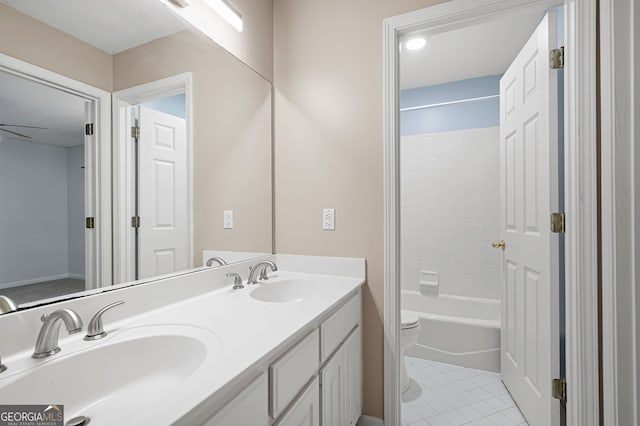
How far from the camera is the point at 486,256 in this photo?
271 centimetres

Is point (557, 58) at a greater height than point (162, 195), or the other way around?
point (557, 58)

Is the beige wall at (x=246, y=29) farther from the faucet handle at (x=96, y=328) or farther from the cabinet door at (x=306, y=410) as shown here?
the cabinet door at (x=306, y=410)

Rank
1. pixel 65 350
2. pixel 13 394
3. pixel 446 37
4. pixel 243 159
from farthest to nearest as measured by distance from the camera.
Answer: pixel 446 37, pixel 243 159, pixel 65 350, pixel 13 394

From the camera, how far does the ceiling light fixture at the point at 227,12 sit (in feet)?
4.24

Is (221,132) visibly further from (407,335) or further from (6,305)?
(407,335)

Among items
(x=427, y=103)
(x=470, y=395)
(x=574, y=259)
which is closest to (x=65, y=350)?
(x=574, y=259)

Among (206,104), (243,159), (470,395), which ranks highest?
(206,104)

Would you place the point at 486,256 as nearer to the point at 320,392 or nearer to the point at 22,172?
the point at 320,392

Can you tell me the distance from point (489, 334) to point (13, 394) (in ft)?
8.16

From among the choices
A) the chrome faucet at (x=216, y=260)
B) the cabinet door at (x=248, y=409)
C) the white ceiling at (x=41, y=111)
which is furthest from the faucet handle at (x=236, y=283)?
the white ceiling at (x=41, y=111)

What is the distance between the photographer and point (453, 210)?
282cm

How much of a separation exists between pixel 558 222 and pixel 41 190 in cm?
189

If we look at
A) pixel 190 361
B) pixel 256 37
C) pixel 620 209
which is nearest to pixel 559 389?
pixel 620 209

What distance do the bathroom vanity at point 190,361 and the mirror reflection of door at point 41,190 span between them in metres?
0.08
